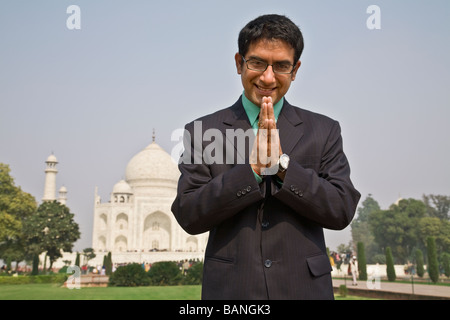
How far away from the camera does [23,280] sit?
1716 cm

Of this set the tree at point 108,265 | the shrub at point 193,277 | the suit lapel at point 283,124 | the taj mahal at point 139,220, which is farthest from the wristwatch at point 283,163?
the taj mahal at point 139,220

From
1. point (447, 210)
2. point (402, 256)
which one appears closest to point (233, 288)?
point (402, 256)

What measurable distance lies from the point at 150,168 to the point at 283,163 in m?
36.6

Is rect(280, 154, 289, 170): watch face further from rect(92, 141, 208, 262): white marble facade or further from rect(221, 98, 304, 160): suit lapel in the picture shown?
rect(92, 141, 208, 262): white marble facade

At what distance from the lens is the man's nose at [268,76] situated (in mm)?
1531

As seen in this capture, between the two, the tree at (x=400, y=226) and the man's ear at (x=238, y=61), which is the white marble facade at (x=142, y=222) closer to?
the tree at (x=400, y=226)

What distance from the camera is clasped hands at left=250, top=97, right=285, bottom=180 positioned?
1.42 m

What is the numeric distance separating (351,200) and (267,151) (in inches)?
13.1

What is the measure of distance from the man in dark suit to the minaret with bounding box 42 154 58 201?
116 ft

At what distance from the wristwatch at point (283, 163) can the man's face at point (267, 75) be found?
0.77ft

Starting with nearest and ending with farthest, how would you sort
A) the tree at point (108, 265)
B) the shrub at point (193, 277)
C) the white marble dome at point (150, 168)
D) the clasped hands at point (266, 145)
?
the clasped hands at point (266, 145) → the shrub at point (193, 277) → the tree at point (108, 265) → the white marble dome at point (150, 168)

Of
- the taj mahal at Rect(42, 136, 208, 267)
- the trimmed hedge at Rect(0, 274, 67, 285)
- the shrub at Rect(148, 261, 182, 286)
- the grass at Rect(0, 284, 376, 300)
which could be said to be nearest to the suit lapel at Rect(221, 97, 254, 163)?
the grass at Rect(0, 284, 376, 300)

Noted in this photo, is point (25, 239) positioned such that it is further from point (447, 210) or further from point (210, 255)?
point (447, 210)

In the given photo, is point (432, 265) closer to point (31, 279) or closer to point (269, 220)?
point (31, 279)
